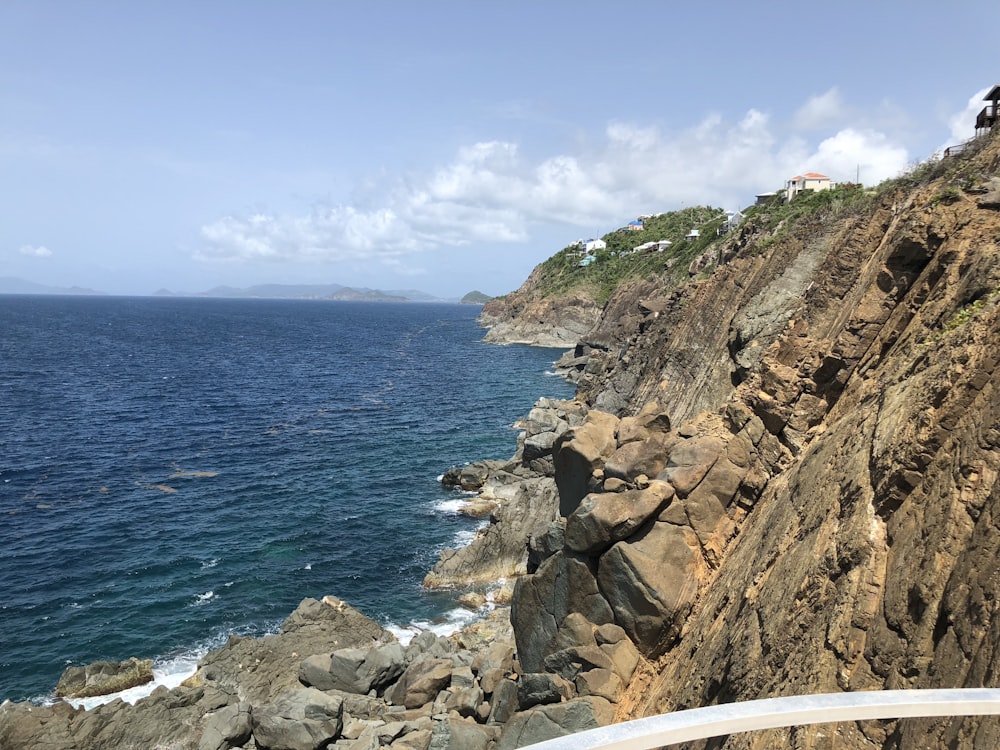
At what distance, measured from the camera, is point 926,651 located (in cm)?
895

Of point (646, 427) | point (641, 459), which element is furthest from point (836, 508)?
point (646, 427)

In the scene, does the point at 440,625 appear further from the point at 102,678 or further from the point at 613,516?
the point at 613,516

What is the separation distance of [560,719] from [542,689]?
1324 mm

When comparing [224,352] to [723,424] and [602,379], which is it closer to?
[602,379]

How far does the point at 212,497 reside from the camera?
44.8 metres

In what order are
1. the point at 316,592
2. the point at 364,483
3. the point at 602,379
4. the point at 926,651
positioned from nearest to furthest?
the point at 926,651 → the point at 316,592 → the point at 364,483 → the point at 602,379

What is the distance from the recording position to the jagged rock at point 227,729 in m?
20.7

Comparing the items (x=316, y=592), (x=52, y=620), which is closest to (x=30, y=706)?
(x=52, y=620)

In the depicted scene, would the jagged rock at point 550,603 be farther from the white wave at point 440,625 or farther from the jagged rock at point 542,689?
the white wave at point 440,625

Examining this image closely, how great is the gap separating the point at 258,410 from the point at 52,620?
1675 inches

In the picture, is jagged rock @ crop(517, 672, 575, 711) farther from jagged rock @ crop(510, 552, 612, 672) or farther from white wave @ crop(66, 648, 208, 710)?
white wave @ crop(66, 648, 208, 710)

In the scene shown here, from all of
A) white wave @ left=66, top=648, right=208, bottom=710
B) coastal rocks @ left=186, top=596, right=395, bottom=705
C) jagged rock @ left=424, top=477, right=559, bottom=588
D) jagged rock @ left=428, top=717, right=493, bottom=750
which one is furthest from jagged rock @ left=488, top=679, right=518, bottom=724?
jagged rock @ left=424, top=477, right=559, bottom=588

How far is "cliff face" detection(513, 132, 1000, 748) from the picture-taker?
9383 mm

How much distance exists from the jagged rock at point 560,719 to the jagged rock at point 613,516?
A: 4080 millimetres
